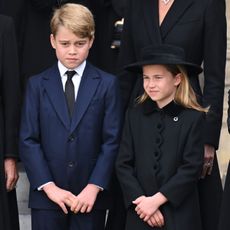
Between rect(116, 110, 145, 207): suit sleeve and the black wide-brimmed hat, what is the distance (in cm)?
35

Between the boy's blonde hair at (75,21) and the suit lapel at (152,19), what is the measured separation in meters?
0.31

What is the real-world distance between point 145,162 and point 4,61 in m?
0.96

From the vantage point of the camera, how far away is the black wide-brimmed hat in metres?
5.36

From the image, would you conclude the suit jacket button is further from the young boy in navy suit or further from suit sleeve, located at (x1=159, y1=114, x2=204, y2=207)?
suit sleeve, located at (x1=159, y1=114, x2=204, y2=207)

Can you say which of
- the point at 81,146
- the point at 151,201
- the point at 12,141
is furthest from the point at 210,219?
the point at 12,141

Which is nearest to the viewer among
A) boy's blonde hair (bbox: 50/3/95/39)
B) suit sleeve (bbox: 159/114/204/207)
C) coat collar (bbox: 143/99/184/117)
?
suit sleeve (bbox: 159/114/204/207)

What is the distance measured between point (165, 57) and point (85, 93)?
51 cm

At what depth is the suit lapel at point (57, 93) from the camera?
18.2 feet

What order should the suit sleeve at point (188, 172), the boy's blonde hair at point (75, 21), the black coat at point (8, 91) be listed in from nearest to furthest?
the suit sleeve at point (188, 172) → the boy's blonde hair at point (75, 21) → the black coat at point (8, 91)

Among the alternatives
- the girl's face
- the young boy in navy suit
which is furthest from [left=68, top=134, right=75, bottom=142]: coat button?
the girl's face

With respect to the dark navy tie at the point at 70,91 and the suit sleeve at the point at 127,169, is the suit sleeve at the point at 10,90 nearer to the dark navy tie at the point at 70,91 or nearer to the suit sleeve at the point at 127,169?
the dark navy tie at the point at 70,91

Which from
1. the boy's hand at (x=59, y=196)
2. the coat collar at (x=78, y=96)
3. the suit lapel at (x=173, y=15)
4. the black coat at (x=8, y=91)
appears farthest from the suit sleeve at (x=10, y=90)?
the suit lapel at (x=173, y=15)

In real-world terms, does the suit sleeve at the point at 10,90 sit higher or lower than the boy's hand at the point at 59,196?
higher

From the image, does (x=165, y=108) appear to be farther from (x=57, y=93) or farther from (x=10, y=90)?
(x=10, y=90)
